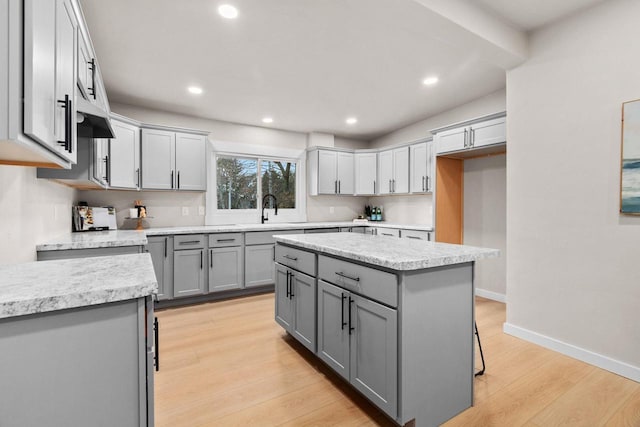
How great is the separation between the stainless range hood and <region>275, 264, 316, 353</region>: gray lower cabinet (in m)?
1.63

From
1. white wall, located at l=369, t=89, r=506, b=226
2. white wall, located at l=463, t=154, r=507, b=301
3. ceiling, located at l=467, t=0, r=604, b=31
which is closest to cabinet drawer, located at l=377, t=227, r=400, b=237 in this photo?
white wall, located at l=369, t=89, r=506, b=226

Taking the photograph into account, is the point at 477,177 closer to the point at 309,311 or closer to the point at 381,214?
the point at 381,214

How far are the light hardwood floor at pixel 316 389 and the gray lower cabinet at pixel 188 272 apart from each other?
92 cm

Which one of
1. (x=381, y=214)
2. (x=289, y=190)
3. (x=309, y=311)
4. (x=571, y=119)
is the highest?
(x=571, y=119)

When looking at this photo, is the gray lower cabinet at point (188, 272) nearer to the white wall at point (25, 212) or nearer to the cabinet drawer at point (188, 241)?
the cabinet drawer at point (188, 241)

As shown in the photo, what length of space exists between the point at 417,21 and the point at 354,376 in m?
2.33

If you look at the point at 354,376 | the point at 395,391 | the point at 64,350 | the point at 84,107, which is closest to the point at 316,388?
the point at 354,376

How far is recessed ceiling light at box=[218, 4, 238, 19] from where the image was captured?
221 cm

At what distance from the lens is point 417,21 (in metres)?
2.11

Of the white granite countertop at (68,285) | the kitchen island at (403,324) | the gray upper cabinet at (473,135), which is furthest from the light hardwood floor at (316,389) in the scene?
the gray upper cabinet at (473,135)

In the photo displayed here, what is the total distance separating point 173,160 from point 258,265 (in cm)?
178

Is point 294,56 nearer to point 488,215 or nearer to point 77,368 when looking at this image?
point 77,368

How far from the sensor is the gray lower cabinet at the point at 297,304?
2.28 metres

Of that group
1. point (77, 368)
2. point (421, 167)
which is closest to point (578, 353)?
point (421, 167)
